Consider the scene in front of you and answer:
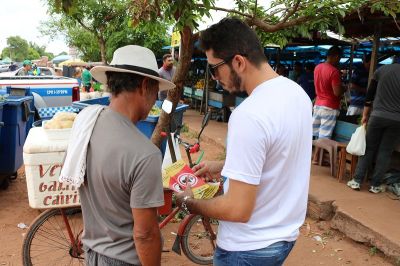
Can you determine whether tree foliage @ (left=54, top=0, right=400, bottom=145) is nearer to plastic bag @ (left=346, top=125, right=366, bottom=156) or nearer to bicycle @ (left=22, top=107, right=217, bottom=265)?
bicycle @ (left=22, top=107, right=217, bottom=265)

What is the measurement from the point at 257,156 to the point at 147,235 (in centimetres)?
58

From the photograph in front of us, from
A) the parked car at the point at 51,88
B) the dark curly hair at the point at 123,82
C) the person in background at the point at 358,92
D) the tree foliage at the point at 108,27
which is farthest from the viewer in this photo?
the tree foliage at the point at 108,27

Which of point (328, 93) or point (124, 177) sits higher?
point (124, 177)

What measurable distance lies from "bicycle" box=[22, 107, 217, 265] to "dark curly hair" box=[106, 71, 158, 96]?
5.03 feet

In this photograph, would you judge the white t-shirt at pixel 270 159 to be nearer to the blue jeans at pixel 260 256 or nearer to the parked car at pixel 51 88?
the blue jeans at pixel 260 256

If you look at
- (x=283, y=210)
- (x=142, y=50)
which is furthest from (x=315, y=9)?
(x=283, y=210)

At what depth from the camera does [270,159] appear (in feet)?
5.00

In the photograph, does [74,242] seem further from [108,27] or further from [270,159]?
[108,27]

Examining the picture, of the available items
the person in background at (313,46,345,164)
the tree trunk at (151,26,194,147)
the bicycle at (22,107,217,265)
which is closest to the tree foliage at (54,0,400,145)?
the tree trunk at (151,26,194,147)

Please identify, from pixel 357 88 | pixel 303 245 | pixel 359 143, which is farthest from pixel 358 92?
pixel 303 245

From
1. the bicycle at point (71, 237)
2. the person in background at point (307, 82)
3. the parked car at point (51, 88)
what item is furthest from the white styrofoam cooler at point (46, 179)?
the person in background at point (307, 82)

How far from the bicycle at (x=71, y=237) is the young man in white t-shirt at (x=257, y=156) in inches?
59.6

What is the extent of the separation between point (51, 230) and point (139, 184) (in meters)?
2.20

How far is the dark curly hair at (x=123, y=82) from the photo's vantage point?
1.70 metres
